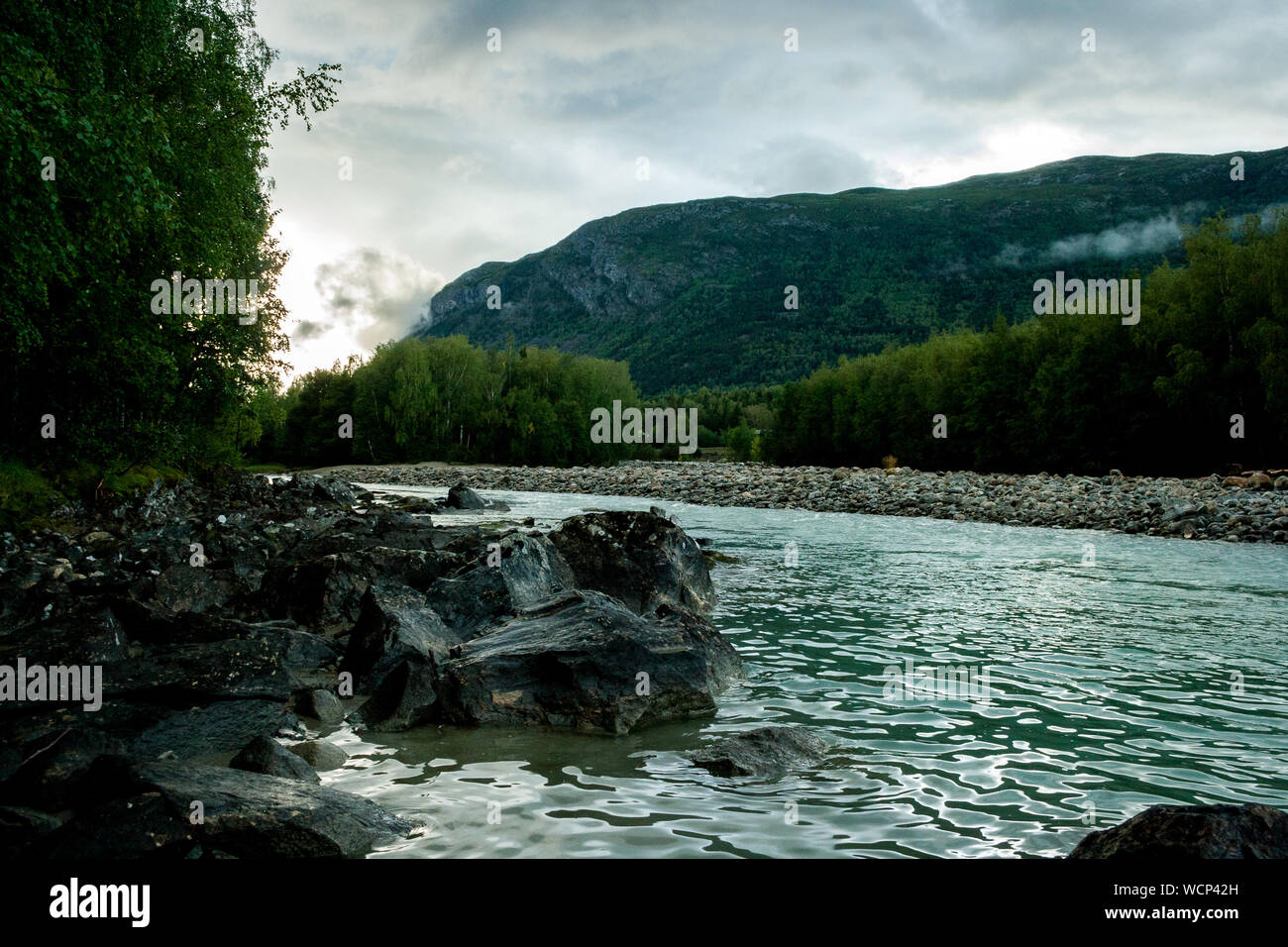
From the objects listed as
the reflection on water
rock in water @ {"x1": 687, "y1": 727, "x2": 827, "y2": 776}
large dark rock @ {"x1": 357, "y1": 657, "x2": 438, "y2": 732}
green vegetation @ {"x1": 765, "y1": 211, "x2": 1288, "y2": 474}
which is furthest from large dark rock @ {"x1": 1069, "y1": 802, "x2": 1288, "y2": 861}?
green vegetation @ {"x1": 765, "y1": 211, "x2": 1288, "y2": 474}

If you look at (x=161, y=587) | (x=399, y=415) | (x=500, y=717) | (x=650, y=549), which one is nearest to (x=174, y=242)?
(x=161, y=587)

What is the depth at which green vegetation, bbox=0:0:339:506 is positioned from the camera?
10.5 meters

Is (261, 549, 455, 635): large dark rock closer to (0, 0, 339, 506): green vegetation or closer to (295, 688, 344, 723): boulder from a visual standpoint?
(295, 688, 344, 723): boulder

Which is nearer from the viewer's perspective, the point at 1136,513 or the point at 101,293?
the point at 101,293

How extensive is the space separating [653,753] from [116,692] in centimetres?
421

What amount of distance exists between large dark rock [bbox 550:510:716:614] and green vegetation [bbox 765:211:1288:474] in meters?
36.0

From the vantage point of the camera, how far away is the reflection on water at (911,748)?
488 centimetres

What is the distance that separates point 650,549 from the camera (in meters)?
12.6

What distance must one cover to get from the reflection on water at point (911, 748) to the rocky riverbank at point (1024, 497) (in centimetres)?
1211

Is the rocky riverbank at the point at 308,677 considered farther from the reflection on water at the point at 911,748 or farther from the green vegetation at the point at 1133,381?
the green vegetation at the point at 1133,381

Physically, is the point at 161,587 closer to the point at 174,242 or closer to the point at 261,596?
the point at 261,596

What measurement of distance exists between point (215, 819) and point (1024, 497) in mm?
31967

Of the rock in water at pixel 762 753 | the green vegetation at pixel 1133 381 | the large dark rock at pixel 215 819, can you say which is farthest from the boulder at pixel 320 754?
the green vegetation at pixel 1133 381

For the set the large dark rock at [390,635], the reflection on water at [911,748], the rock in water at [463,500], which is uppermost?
the rock in water at [463,500]
